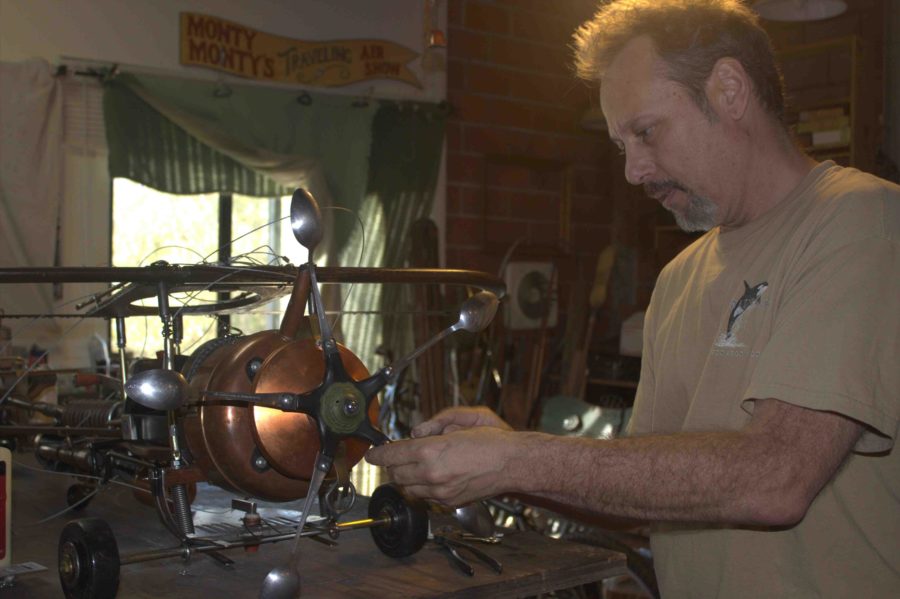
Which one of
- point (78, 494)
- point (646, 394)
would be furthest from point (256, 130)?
point (646, 394)

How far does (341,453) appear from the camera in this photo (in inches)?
49.7

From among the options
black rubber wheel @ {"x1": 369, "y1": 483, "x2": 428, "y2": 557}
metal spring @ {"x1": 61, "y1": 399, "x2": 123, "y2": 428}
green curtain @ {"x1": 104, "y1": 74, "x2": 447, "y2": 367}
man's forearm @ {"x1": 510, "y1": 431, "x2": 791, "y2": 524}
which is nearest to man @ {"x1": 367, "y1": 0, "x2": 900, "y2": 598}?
man's forearm @ {"x1": 510, "y1": 431, "x2": 791, "y2": 524}

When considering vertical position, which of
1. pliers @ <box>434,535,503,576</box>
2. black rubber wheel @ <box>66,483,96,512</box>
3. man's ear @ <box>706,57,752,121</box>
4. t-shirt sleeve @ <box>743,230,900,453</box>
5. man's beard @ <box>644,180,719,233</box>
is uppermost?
man's ear @ <box>706,57,752,121</box>

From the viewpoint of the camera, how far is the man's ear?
135 cm

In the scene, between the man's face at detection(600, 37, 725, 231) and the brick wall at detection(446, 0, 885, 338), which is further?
the brick wall at detection(446, 0, 885, 338)

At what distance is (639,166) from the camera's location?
1.43m

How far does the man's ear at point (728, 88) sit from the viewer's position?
53.1 inches

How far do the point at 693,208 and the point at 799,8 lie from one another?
253 cm

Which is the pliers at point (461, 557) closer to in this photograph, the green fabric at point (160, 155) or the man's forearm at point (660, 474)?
the man's forearm at point (660, 474)

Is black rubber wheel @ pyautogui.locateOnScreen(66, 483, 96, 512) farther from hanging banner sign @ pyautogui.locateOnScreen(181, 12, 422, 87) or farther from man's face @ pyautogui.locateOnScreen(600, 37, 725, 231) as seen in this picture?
hanging banner sign @ pyautogui.locateOnScreen(181, 12, 422, 87)

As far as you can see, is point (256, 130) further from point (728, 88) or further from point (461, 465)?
point (461, 465)

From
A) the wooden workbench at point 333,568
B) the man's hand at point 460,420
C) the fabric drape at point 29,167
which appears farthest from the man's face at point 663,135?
the fabric drape at point 29,167

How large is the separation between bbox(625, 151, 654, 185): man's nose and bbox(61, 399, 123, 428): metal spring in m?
0.93

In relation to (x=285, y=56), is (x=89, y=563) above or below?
below
